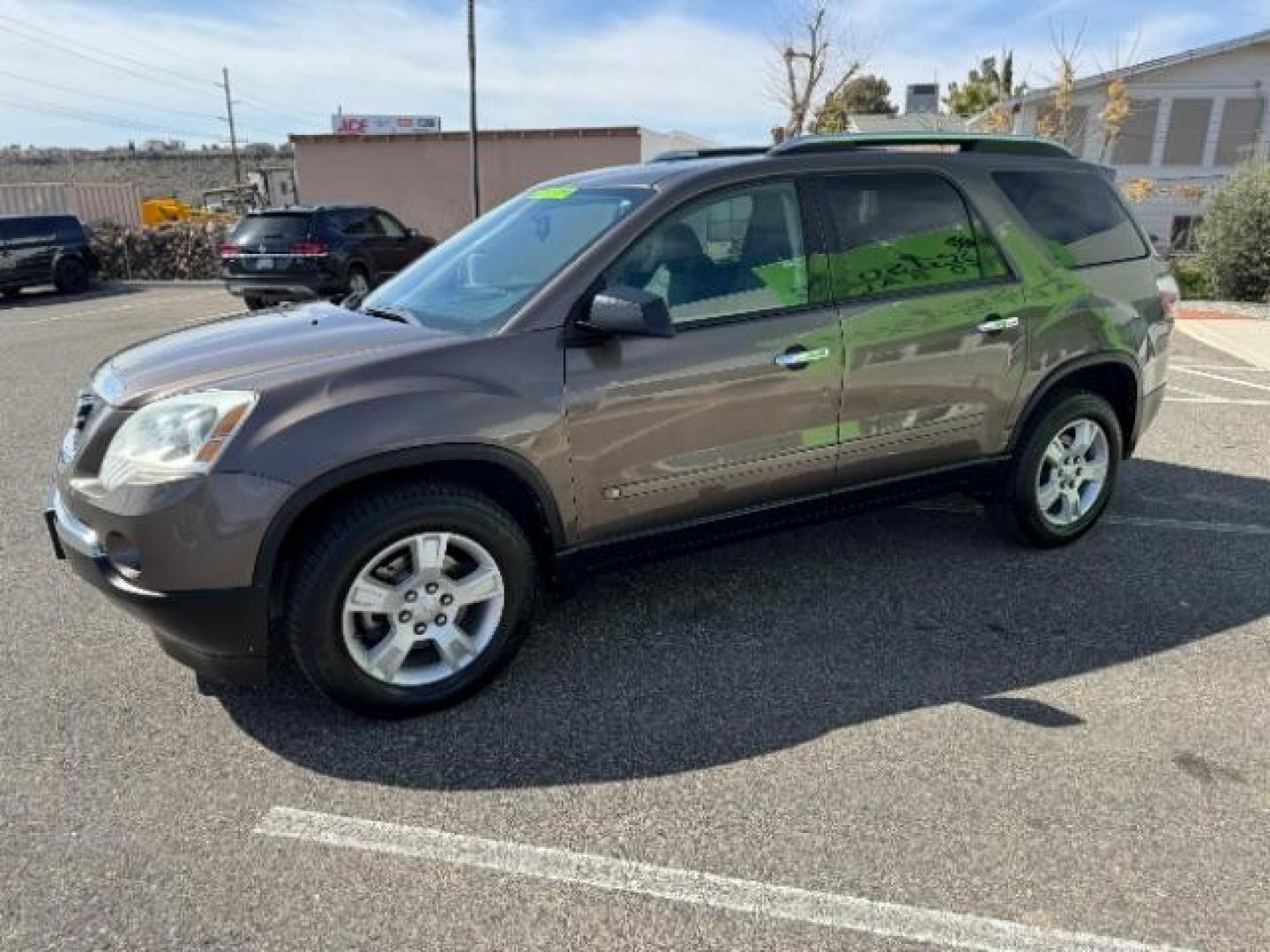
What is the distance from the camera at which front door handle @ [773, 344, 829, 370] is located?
3346mm

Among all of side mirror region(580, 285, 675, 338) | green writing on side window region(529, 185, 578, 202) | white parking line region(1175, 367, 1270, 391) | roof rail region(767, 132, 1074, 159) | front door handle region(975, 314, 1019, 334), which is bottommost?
white parking line region(1175, 367, 1270, 391)

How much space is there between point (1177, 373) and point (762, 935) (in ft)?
27.6

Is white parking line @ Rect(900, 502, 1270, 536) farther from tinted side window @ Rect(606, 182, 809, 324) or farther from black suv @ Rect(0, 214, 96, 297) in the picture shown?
black suv @ Rect(0, 214, 96, 297)

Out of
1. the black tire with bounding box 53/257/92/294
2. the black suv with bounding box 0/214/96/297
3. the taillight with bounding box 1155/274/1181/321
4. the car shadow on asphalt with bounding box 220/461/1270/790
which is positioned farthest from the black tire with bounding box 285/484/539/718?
the black tire with bounding box 53/257/92/294

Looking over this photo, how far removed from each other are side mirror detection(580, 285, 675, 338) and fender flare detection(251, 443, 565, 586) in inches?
20.7

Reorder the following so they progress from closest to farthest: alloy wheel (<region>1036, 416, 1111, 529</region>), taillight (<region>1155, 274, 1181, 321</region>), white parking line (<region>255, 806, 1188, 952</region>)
A: 1. white parking line (<region>255, 806, 1188, 952</region>)
2. alloy wheel (<region>1036, 416, 1111, 529</region>)
3. taillight (<region>1155, 274, 1181, 321</region>)

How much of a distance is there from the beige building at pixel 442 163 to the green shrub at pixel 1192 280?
14103 millimetres

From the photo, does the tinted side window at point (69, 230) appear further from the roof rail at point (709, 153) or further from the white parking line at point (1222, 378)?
the white parking line at point (1222, 378)

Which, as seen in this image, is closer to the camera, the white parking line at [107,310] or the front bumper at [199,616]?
the front bumper at [199,616]

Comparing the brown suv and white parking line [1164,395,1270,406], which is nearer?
the brown suv

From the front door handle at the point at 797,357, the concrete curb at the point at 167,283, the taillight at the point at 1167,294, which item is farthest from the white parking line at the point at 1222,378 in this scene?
the concrete curb at the point at 167,283

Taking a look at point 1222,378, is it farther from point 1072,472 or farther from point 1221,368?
point 1072,472

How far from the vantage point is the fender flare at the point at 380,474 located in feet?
8.73

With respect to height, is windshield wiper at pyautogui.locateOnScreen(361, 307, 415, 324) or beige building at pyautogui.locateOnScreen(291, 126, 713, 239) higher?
beige building at pyautogui.locateOnScreen(291, 126, 713, 239)
